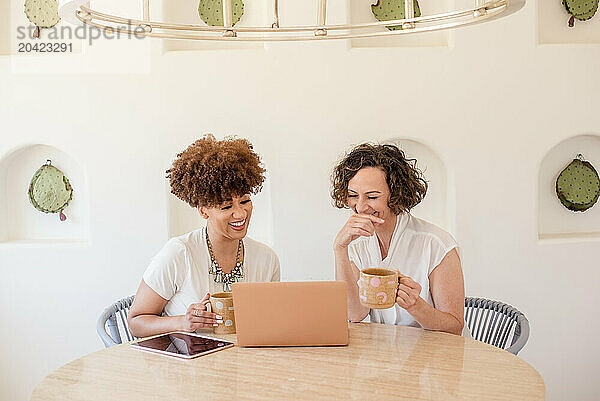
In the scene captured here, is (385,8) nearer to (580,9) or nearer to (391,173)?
(580,9)

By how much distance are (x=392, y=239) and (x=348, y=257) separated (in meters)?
0.19

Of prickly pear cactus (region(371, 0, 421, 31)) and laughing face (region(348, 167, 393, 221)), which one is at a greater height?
prickly pear cactus (region(371, 0, 421, 31))

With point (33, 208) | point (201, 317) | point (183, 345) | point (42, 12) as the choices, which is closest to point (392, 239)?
point (201, 317)

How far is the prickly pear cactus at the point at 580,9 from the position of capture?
3578 mm

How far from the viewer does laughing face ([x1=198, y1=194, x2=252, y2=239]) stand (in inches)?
102

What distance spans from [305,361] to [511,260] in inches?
71.7

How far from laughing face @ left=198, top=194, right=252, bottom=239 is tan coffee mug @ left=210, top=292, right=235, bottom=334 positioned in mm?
333

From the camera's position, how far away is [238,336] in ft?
7.18

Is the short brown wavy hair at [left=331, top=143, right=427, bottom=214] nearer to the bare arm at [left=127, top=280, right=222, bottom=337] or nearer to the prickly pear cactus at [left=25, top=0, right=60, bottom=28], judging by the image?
the bare arm at [left=127, top=280, right=222, bottom=337]

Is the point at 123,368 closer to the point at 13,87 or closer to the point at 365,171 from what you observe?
the point at 365,171

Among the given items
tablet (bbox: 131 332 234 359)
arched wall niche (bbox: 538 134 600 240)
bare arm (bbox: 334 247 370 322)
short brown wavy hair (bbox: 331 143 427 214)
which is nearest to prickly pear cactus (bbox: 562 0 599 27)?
arched wall niche (bbox: 538 134 600 240)

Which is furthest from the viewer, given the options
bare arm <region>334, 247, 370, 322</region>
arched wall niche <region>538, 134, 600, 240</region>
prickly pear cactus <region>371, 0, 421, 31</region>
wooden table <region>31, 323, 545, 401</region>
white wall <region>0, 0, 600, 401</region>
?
arched wall niche <region>538, 134, 600, 240</region>

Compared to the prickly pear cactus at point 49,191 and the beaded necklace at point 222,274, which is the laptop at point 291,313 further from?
the prickly pear cactus at point 49,191

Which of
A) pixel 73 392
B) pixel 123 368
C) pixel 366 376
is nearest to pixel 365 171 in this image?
pixel 366 376
